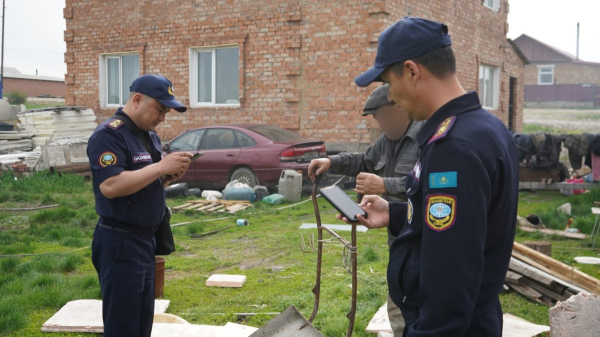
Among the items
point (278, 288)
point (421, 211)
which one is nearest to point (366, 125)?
point (278, 288)

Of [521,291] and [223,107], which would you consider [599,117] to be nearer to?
[223,107]

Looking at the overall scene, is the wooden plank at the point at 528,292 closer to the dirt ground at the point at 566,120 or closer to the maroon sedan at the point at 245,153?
the maroon sedan at the point at 245,153

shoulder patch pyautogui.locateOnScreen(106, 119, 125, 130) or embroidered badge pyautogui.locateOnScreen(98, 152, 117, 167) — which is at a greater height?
shoulder patch pyautogui.locateOnScreen(106, 119, 125, 130)

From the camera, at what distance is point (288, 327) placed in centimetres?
373

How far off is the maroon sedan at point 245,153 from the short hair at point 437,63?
1046 centimetres

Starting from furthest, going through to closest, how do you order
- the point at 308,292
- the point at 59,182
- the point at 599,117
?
the point at 599,117 → the point at 59,182 → the point at 308,292

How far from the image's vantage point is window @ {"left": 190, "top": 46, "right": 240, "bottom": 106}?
1587 centimetres

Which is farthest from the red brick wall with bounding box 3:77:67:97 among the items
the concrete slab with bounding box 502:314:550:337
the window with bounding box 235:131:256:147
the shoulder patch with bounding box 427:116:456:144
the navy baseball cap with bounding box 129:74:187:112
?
the shoulder patch with bounding box 427:116:456:144

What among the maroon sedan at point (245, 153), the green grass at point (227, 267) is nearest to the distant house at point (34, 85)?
the maroon sedan at point (245, 153)

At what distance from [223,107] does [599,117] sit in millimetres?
37191

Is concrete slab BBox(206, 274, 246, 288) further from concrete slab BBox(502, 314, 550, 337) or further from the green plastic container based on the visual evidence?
the green plastic container

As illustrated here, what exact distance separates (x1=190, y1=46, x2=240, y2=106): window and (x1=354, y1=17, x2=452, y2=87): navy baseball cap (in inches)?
551

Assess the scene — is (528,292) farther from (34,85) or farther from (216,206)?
(34,85)

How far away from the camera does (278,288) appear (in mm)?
6184
